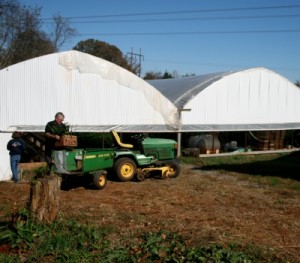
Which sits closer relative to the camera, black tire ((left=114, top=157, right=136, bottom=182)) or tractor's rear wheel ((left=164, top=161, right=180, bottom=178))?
black tire ((left=114, top=157, right=136, bottom=182))

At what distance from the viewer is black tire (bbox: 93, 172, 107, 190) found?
10930 millimetres

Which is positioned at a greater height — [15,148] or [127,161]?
[15,148]

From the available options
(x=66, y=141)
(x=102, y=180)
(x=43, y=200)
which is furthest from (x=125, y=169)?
(x=43, y=200)

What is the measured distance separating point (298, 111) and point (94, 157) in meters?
14.3

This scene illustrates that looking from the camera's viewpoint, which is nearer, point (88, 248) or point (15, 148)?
point (88, 248)

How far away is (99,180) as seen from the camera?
1103 centimetres

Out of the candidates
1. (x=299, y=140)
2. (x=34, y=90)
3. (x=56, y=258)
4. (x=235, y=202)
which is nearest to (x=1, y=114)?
(x=34, y=90)

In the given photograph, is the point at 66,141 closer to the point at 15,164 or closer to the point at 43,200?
the point at 15,164

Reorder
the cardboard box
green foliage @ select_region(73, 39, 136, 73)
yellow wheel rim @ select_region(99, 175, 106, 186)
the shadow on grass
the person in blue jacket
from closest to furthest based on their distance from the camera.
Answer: the cardboard box < yellow wheel rim @ select_region(99, 175, 106, 186) < the person in blue jacket < the shadow on grass < green foliage @ select_region(73, 39, 136, 73)

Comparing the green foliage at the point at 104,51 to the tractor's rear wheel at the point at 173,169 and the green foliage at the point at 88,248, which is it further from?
the green foliage at the point at 88,248

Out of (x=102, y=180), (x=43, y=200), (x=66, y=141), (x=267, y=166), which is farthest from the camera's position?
(x=267, y=166)

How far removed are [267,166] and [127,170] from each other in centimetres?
645

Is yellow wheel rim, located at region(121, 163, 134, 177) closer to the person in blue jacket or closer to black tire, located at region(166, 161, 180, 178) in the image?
black tire, located at region(166, 161, 180, 178)

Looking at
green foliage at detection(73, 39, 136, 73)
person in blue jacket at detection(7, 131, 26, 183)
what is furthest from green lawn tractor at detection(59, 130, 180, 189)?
green foliage at detection(73, 39, 136, 73)
